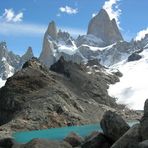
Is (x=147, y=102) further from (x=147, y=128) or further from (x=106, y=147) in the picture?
(x=106, y=147)

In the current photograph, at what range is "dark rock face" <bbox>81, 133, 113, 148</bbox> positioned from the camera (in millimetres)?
46094

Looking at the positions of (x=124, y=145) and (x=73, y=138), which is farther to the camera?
(x=73, y=138)

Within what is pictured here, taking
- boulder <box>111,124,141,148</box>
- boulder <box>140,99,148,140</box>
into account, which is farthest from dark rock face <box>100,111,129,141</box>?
boulder <box>140,99,148,140</box>

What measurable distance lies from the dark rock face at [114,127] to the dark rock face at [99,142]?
0.48 metres

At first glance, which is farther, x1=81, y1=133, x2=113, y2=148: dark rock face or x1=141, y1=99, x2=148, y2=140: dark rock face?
x1=81, y1=133, x2=113, y2=148: dark rock face

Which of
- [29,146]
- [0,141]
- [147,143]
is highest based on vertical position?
[0,141]

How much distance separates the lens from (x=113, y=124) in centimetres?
4600

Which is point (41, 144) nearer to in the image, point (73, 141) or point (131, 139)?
point (131, 139)

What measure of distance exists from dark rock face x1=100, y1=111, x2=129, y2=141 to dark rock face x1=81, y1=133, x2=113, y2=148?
48cm

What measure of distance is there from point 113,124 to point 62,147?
20.4ft

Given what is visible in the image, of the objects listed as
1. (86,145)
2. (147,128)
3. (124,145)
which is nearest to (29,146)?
(86,145)

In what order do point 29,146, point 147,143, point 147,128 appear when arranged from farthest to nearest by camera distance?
point 29,146 < point 147,128 < point 147,143

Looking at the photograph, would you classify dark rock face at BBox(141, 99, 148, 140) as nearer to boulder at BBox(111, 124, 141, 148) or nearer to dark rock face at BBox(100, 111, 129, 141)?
boulder at BBox(111, 124, 141, 148)

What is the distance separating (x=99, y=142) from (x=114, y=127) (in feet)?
7.41
